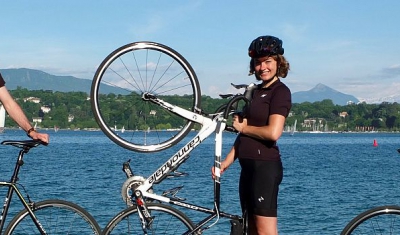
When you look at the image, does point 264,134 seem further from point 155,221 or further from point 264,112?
point 155,221

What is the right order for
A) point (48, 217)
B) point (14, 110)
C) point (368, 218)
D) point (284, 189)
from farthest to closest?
point (284, 189), point (48, 217), point (368, 218), point (14, 110)

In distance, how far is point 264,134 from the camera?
4793 millimetres

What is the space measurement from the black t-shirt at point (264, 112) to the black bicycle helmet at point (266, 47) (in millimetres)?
222

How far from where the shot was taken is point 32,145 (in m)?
5.08

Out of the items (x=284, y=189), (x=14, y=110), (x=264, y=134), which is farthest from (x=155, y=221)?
(x=284, y=189)

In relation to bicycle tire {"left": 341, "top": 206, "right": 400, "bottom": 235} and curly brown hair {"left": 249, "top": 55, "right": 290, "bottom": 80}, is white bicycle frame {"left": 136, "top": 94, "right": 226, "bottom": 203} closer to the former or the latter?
curly brown hair {"left": 249, "top": 55, "right": 290, "bottom": 80}

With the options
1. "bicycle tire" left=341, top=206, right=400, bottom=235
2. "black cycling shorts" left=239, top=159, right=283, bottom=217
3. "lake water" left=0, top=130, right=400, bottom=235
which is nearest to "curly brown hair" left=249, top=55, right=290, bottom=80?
"black cycling shorts" left=239, top=159, right=283, bottom=217

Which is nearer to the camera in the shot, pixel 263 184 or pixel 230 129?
pixel 263 184

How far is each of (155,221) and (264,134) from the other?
1.16 m

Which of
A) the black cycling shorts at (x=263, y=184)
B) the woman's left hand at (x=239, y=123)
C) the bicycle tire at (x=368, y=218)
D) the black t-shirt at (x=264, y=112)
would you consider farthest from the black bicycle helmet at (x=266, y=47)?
the bicycle tire at (x=368, y=218)

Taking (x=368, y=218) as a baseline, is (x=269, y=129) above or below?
above

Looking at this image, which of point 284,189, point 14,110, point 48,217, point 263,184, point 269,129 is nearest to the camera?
point 269,129

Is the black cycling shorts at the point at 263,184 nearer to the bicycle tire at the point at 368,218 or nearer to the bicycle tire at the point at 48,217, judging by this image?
the bicycle tire at the point at 368,218

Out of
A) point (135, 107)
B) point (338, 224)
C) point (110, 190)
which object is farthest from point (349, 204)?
point (135, 107)
